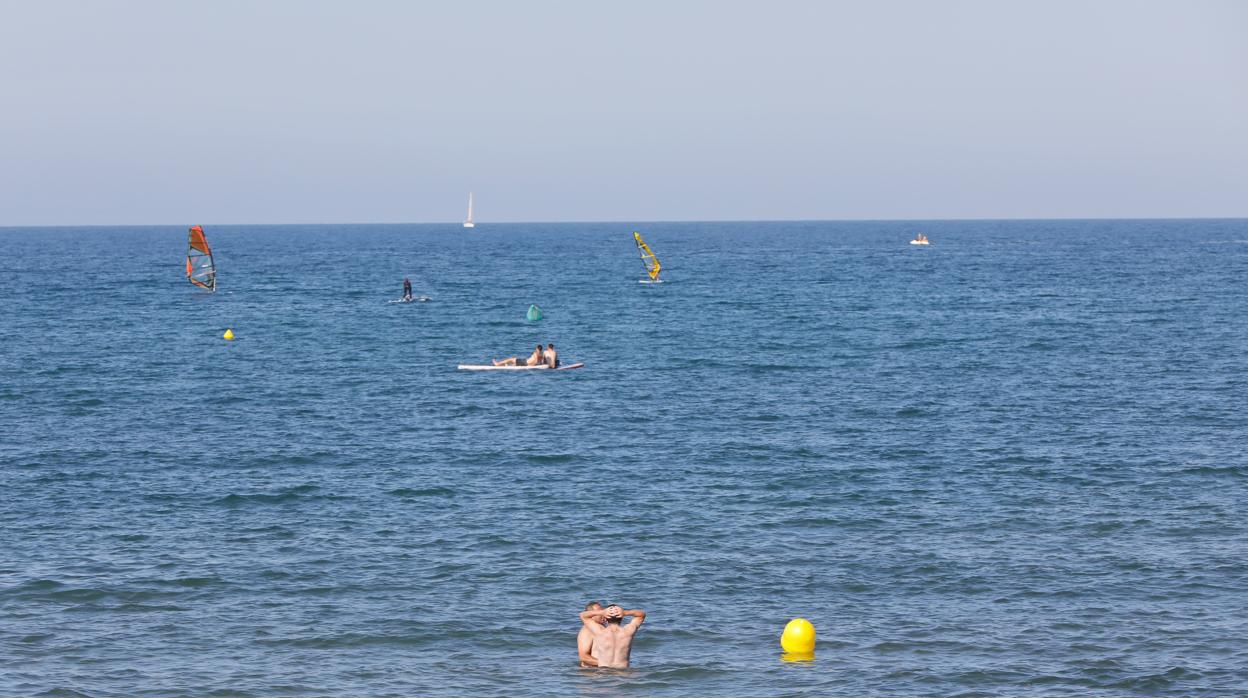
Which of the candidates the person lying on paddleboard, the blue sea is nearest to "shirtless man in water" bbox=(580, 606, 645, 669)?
the blue sea

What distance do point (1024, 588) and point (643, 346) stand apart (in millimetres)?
52740

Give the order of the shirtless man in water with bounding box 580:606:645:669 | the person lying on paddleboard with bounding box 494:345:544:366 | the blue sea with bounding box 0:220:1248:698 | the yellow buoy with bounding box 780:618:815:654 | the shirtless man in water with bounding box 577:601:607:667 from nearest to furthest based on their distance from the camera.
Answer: the shirtless man in water with bounding box 580:606:645:669, the shirtless man in water with bounding box 577:601:607:667, the blue sea with bounding box 0:220:1248:698, the yellow buoy with bounding box 780:618:815:654, the person lying on paddleboard with bounding box 494:345:544:366

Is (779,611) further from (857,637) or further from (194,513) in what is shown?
(194,513)

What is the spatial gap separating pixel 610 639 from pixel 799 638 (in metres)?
3.95

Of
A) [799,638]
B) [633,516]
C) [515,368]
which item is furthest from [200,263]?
[799,638]

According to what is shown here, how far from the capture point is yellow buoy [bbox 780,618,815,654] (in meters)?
27.9

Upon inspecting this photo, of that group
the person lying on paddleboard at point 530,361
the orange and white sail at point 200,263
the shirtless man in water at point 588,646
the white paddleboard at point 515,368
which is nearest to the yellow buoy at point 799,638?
the shirtless man in water at point 588,646

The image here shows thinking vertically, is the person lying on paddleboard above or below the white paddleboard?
above

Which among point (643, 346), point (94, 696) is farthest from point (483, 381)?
point (94, 696)

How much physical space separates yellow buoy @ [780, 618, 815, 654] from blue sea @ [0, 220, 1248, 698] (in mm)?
463

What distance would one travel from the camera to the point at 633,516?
39.2 m

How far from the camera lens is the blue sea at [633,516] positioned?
27.8 m

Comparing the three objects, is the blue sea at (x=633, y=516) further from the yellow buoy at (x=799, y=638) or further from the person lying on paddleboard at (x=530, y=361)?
the person lying on paddleboard at (x=530, y=361)

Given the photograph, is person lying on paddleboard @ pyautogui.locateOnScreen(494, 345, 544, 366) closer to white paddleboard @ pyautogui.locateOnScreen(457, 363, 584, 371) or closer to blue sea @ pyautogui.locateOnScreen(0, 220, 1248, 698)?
white paddleboard @ pyautogui.locateOnScreen(457, 363, 584, 371)
